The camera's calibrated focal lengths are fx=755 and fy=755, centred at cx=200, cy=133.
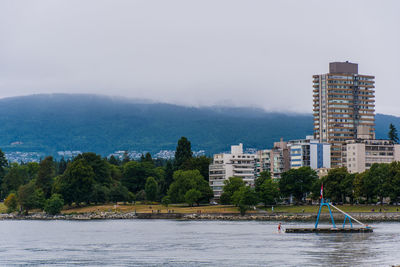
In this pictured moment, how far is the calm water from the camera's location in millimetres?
89875

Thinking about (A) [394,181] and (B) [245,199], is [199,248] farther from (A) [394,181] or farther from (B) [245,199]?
(A) [394,181]

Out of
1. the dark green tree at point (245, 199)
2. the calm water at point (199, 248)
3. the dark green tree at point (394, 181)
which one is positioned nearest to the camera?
the calm water at point (199, 248)

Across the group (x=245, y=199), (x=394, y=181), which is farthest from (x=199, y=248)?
(x=394, y=181)

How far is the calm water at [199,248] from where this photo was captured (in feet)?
295

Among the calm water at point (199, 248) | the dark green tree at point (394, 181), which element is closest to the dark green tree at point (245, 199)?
the dark green tree at point (394, 181)

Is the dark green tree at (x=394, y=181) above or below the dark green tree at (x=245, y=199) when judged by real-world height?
above

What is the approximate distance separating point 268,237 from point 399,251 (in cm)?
3158

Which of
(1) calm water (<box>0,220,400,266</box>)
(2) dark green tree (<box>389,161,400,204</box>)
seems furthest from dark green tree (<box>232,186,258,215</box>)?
(1) calm water (<box>0,220,400,266</box>)

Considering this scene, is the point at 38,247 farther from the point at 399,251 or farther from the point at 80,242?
the point at 399,251

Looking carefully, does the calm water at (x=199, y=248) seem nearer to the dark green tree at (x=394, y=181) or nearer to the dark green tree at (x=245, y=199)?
the dark green tree at (x=394, y=181)

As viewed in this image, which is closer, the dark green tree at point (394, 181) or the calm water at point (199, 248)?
the calm water at point (199, 248)

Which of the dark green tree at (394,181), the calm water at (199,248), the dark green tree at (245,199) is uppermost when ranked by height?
the dark green tree at (394,181)

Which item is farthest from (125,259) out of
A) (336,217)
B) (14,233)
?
(336,217)

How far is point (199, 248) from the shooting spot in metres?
107
